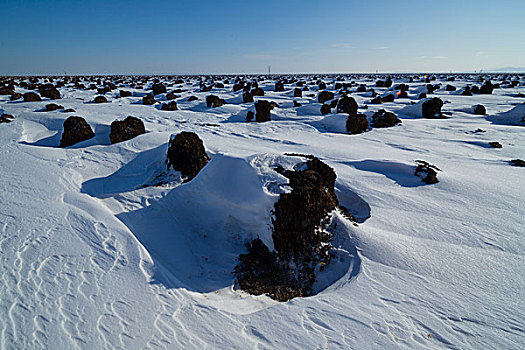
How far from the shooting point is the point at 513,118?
11602mm

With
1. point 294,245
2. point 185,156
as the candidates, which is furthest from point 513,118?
point 185,156

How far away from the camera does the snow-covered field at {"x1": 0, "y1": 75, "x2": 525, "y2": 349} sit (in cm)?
223

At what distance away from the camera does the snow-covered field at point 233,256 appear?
2227mm

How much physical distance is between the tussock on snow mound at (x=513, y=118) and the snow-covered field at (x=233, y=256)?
735 cm

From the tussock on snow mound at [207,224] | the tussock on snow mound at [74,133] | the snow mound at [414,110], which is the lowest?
the tussock on snow mound at [207,224]

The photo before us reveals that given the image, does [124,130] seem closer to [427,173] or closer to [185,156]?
[185,156]

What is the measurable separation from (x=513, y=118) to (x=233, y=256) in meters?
14.4

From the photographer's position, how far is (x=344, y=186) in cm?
502

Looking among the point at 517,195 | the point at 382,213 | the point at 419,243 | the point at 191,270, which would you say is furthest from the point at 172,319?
the point at 517,195

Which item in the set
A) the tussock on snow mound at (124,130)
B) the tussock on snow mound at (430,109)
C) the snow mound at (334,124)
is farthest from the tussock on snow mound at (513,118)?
the tussock on snow mound at (124,130)

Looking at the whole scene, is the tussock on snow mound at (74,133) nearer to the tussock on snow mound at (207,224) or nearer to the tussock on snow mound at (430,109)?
the tussock on snow mound at (207,224)

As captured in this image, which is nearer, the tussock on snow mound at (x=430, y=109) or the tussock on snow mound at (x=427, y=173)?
the tussock on snow mound at (x=427, y=173)

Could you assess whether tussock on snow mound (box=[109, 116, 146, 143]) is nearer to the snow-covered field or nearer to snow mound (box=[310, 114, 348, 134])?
the snow-covered field

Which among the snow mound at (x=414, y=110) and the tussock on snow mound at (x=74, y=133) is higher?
the snow mound at (x=414, y=110)
